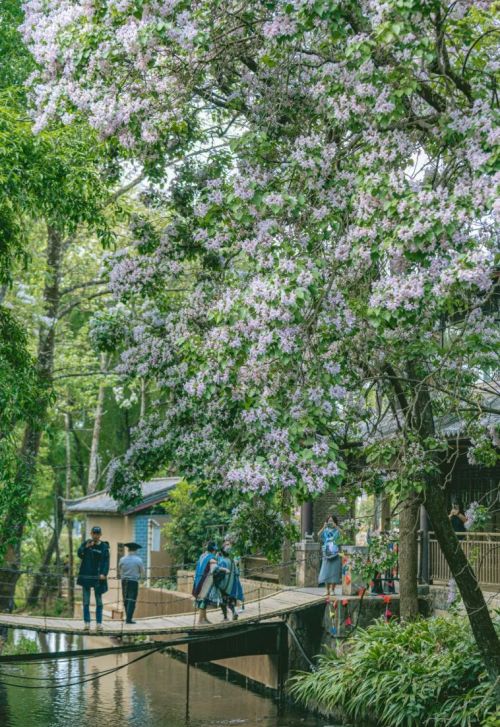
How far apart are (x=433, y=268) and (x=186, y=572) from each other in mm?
18441

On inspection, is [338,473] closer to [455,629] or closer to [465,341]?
[465,341]

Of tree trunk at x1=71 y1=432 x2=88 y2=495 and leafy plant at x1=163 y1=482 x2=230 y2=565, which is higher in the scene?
tree trunk at x1=71 y1=432 x2=88 y2=495

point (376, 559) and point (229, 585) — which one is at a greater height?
point (376, 559)

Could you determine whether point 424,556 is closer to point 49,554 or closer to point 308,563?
point 308,563

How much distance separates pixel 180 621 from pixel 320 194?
11143 millimetres

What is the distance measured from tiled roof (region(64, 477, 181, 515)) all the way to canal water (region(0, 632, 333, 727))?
6.77 metres

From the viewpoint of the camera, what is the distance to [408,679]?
1509cm

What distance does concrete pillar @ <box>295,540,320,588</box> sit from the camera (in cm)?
2123

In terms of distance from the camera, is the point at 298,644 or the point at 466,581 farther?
the point at 298,644

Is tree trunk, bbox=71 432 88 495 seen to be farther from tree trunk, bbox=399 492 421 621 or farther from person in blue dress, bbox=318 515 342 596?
tree trunk, bbox=399 492 421 621

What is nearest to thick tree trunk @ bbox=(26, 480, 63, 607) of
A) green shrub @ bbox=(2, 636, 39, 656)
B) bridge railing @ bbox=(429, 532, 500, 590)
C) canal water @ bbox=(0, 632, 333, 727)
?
green shrub @ bbox=(2, 636, 39, 656)

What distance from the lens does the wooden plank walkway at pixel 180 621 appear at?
56.4 feet

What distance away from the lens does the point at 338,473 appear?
394 inches

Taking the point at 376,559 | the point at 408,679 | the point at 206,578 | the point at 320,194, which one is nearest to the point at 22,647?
the point at 206,578
